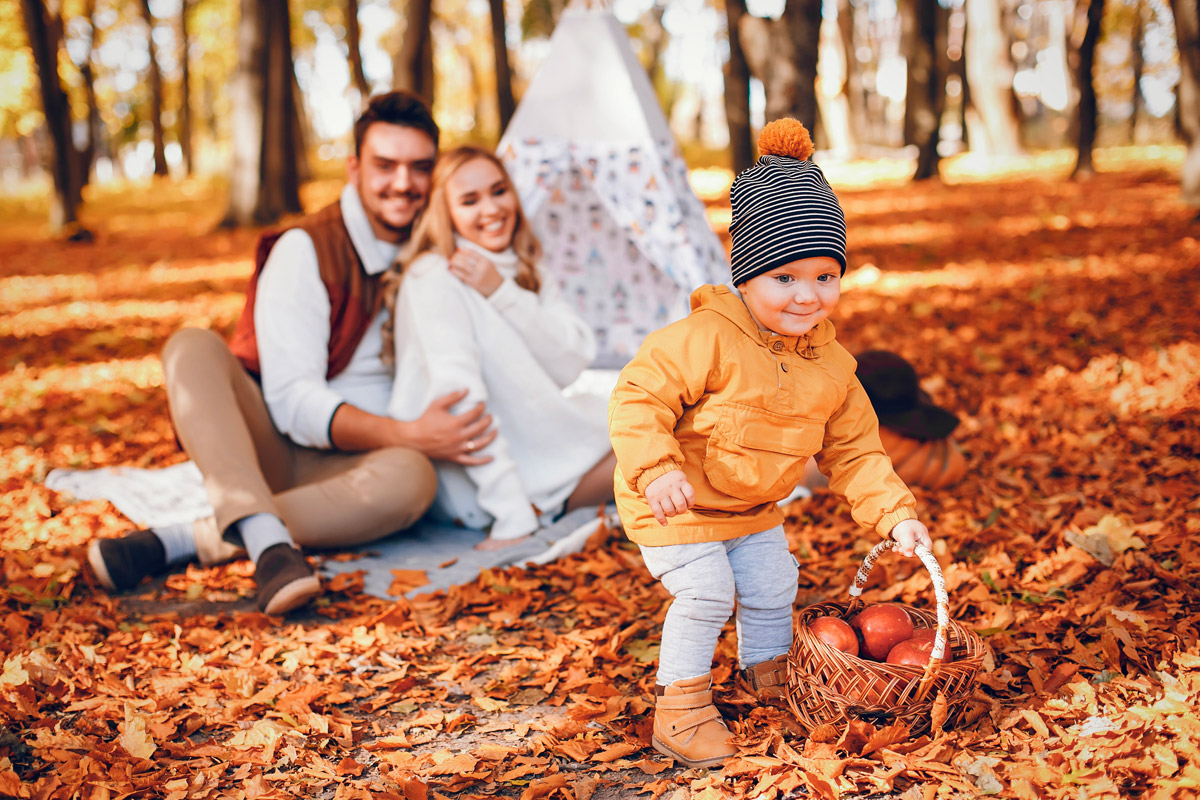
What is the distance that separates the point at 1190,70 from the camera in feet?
29.0

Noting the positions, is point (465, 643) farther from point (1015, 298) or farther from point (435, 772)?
point (1015, 298)

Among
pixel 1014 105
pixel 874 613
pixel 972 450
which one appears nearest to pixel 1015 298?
pixel 972 450

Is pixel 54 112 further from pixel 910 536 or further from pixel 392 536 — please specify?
pixel 910 536

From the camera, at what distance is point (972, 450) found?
4.41 metres

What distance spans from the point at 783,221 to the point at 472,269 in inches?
73.6

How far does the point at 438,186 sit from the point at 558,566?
1.54 metres

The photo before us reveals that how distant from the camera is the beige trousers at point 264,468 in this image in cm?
327

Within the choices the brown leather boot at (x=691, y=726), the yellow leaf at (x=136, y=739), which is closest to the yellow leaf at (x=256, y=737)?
the yellow leaf at (x=136, y=739)

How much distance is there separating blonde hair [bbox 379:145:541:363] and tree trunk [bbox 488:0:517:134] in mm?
12216

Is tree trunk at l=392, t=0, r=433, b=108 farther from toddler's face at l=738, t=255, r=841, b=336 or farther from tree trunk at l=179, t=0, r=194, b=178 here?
tree trunk at l=179, t=0, r=194, b=178

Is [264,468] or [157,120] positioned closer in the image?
[264,468]

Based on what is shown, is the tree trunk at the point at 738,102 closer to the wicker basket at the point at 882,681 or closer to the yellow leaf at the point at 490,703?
the yellow leaf at the point at 490,703

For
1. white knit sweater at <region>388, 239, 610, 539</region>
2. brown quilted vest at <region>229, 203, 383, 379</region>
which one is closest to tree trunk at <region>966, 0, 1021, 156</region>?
white knit sweater at <region>388, 239, 610, 539</region>

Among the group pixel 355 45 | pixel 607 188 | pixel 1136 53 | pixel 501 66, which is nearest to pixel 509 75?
pixel 501 66
